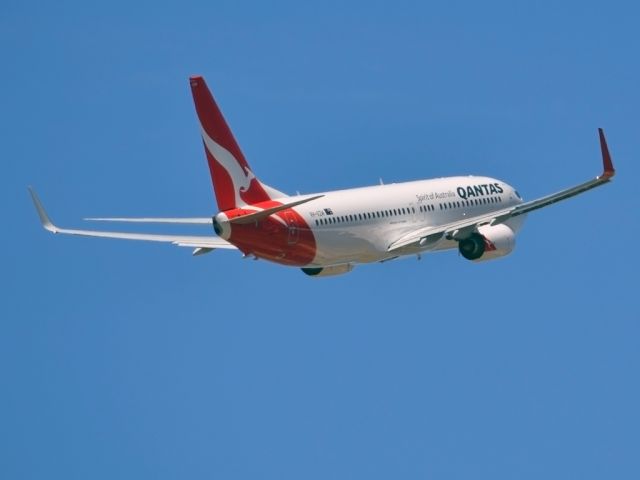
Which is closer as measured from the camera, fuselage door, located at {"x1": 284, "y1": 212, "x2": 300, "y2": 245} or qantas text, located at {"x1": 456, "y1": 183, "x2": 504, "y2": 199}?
fuselage door, located at {"x1": 284, "y1": 212, "x2": 300, "y2": 245}

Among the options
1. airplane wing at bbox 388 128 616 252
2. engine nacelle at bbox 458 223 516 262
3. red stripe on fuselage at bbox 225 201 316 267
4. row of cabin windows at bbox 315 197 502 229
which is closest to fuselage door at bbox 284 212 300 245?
red stripe on fuselage at bbox 225 201 316 267

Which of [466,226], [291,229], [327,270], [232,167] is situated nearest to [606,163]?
[466,226]

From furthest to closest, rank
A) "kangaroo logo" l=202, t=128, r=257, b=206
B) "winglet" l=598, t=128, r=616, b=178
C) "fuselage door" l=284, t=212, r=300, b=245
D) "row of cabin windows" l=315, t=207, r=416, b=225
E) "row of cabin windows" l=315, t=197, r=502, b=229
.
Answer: "row of cabin windows" l=315, t=197, r=502, b=229
"row of cabin windows" l=315, t=207, r=416, b=225
"fuselage door" l=284, t=212, r=300, b=245
"kangaroo logo" l=202, t=128, r=257, b=206
"winglet" l=598, t=128, r=616, b=178

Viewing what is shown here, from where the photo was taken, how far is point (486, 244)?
109 metres

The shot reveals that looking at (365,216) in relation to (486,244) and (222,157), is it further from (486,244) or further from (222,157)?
(222,157)

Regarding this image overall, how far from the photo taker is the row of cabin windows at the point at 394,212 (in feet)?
343

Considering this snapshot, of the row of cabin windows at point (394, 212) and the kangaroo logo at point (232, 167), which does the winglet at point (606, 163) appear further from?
the kangaroo logo at point (232, 167)

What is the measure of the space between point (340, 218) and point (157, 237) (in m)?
10.1

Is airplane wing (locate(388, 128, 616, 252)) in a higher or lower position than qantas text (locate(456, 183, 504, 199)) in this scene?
lower

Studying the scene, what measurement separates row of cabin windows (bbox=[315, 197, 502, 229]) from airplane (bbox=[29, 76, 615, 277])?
0.16 ft

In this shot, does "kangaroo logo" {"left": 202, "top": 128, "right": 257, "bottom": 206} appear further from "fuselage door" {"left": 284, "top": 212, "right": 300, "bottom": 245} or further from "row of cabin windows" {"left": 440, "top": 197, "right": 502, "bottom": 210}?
"row of cabin windows" {"left": 440, "top": 197, "right": 502, "bottom": 210}

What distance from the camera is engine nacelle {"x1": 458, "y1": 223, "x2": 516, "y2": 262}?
108875 mm

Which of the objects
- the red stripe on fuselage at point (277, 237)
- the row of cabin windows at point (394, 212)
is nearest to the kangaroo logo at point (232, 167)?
the red stripe on fuselage at point (277, 237)

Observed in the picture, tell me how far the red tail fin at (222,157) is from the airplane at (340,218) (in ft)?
0.15
